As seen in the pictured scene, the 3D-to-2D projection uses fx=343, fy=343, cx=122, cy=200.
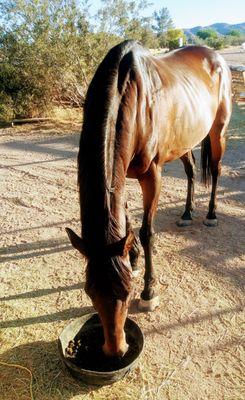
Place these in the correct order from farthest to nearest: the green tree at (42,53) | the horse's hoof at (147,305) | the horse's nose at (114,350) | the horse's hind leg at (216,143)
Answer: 1. the green tree at (42,53)
2. the horse's hind leg at (216,143)
3. the horse's hoof at (147,305)
4. the horse's nose at (114,350)

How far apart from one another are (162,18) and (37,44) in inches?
2056

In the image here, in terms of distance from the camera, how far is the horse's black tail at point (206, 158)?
13.8 ft

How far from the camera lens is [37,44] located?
8.83 m

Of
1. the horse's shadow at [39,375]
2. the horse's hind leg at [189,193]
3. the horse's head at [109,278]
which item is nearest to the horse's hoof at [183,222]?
the horse's hind leg at [189,193]

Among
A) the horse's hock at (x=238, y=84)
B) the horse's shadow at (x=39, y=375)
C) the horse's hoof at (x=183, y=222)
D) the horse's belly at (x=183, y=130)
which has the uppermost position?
the horse's belly at (x=183, y=130)

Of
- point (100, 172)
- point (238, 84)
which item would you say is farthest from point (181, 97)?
point (238, 84)

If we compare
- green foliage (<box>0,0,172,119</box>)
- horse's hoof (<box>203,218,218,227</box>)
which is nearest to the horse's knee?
horse's hoof (<box>203,218,218,227</box>)

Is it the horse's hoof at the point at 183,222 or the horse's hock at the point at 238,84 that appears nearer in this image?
the horse's hoof at the point at 183,222

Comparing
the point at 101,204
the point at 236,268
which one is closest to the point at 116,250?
the point at 101,204

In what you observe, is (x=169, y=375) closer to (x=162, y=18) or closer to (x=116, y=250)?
(x=116, y=250)

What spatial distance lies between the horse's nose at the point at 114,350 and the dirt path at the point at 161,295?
30 centimetres

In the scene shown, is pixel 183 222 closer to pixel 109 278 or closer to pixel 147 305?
pixel 147 305

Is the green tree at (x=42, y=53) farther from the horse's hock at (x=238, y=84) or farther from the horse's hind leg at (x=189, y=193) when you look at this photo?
the horse's hind leg at (x=189, y=193)

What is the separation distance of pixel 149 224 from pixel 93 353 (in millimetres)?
1058
